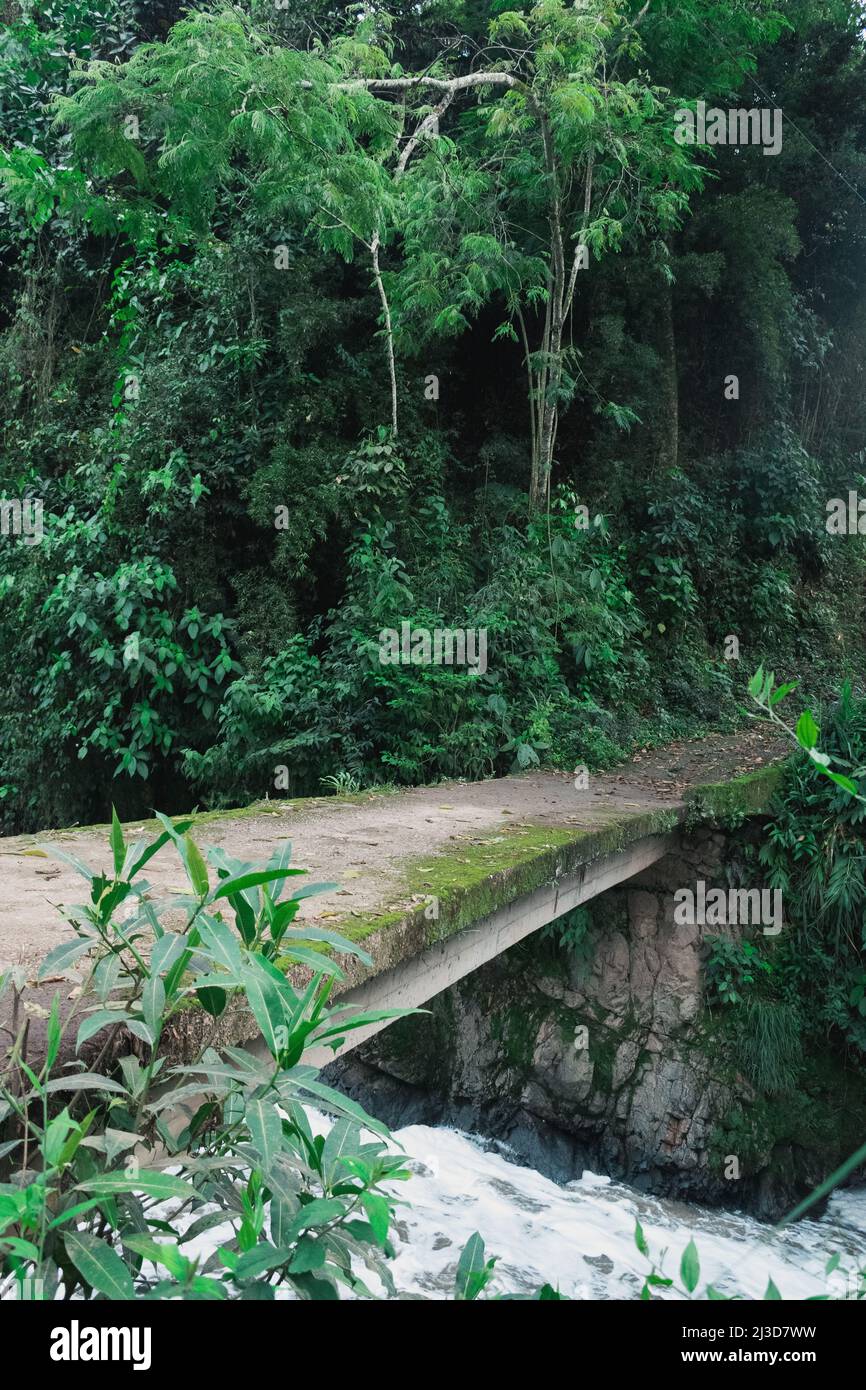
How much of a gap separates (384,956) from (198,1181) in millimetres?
1501

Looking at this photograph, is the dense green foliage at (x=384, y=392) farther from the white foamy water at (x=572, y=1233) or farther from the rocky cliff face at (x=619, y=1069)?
the white foamy water at (x=572, y=1233)

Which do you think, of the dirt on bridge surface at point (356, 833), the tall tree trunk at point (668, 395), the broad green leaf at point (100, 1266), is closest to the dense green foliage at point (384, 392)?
the tall tree trunk at point (668, 395)

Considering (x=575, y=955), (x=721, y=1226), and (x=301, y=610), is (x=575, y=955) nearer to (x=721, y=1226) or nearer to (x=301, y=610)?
(x=721, y=1226)

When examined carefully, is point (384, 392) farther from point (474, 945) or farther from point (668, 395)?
point (474, 945)

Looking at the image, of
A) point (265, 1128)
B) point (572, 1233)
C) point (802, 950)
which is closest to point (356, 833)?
point (572, 1233)

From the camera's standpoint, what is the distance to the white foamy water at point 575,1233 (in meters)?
4.52

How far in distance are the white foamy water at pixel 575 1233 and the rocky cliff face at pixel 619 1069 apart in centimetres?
20

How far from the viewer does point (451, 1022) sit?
636cm

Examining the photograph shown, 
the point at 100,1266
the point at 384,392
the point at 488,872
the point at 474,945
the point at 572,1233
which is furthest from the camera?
the point at 384,392

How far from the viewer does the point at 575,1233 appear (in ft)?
16.6

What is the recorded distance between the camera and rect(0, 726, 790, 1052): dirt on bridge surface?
2.47m

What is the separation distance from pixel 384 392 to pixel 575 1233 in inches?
257

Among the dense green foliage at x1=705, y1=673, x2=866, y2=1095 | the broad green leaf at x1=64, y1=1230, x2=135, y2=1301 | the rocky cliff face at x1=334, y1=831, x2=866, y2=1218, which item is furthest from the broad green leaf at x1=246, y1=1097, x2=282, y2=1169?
the dense green foliage at x1=705, y1=673, x2=866, y2=1095

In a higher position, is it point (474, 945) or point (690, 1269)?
point (690, 1269)
